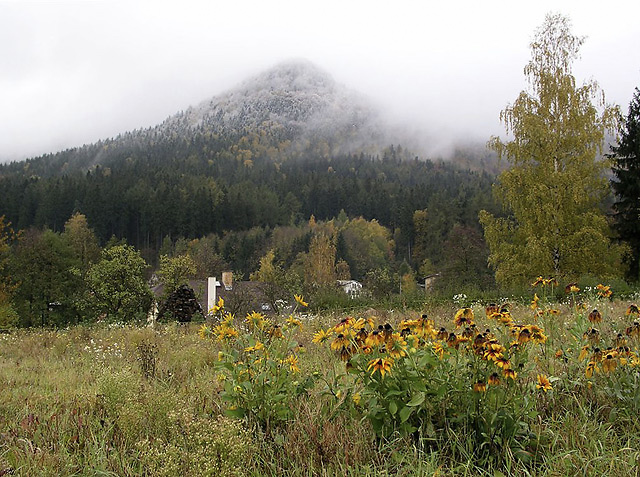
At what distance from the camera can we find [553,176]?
1555cm

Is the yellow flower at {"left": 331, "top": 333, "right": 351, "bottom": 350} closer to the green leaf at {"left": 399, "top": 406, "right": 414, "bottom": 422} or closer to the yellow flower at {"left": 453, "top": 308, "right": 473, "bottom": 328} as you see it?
the green leaf at {"left": 399, "top": 406, "right": 414, "bottom": 422}

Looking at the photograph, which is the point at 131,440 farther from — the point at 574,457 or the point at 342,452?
the point at 574,457

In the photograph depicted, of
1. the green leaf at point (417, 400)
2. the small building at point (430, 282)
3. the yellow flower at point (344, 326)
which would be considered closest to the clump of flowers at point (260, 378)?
the yellow flower at point (344, 326)

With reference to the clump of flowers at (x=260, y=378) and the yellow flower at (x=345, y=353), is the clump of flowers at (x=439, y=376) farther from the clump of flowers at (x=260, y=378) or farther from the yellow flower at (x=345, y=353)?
the clump of flowers at (x=260, y=378)

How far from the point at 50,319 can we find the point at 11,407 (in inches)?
1100

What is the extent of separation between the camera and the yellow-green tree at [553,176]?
50.9ft

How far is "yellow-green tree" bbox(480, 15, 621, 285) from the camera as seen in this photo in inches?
611

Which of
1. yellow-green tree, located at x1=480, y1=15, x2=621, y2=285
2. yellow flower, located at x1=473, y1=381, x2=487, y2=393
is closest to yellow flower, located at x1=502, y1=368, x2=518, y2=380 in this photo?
yellow flower, located at x1=473, y1=381, x2=487, y2=393

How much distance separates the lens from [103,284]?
1973 cm

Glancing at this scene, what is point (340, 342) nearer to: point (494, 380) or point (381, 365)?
point (381, 365)

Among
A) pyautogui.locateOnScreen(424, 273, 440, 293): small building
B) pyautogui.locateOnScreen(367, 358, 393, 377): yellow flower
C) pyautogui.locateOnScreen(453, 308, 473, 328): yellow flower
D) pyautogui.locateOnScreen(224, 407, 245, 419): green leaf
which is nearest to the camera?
pyautogui.locateOnScreen(367, 358, 393, 377): yellow flower

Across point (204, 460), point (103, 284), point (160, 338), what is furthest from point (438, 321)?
point (103, 284)

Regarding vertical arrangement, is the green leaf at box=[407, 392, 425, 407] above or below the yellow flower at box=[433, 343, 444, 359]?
below

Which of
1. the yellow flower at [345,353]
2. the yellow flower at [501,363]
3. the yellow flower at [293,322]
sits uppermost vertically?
the yellow flower at [293,322]
